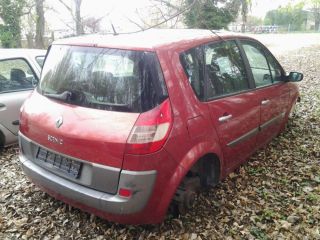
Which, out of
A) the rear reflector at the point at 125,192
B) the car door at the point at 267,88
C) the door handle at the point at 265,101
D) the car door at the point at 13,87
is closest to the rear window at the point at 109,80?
the rear reflector at the point at 125,192

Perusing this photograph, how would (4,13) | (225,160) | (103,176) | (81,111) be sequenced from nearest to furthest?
(103,176), (81,111), (225,160), (4,13)

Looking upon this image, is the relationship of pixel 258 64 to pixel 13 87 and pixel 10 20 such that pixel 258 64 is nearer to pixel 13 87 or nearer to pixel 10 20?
pixel 13 87

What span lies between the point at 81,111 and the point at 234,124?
167 cm

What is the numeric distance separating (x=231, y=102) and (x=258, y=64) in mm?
1129

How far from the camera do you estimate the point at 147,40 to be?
3.29 meters

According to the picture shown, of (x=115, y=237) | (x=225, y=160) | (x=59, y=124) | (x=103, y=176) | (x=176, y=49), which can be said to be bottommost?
(x=115, y=237)

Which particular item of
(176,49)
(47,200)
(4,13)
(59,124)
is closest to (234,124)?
(176,49)

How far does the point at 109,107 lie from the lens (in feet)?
9.95

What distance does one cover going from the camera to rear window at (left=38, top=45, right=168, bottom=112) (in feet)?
9.78

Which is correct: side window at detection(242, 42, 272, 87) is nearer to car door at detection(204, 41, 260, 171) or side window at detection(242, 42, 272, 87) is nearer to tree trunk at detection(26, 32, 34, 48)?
car door at detection(204, 41, 260, 171)

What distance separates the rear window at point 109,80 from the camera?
298 centimetres

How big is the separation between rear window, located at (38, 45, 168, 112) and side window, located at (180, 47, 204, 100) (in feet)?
1.26

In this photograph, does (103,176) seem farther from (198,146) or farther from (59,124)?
(198,146)

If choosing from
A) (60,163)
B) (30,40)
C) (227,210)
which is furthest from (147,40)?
(30,40)
